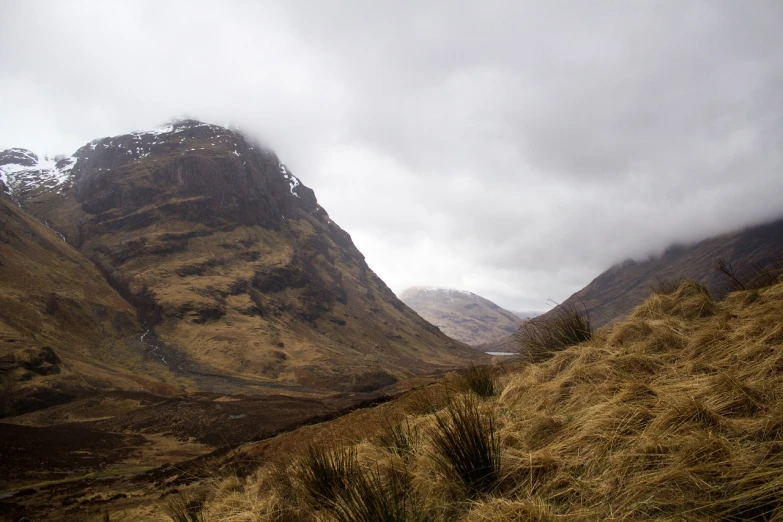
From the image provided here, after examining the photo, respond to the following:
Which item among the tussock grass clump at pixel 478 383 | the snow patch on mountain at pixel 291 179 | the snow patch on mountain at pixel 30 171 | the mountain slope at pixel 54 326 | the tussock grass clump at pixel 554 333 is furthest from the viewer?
the snow patch on mountain at pixel 291 179

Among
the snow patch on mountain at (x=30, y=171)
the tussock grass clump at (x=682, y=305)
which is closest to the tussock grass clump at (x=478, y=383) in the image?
the tussock grass clump at (x=682, y=305)

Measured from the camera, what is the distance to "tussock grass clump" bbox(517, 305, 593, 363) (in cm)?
562

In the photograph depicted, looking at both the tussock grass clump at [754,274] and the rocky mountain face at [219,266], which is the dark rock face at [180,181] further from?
the tussock grass clump at [754,274]

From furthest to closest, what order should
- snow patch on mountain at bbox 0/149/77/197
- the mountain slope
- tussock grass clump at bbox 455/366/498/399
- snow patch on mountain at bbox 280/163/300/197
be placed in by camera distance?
snow patch on mountain at bbox 280/163/300/197, snow patch on mountain at bbox 0/149/77/197, the mountain slope, tussock grass clump at bbox 455/366/498/399

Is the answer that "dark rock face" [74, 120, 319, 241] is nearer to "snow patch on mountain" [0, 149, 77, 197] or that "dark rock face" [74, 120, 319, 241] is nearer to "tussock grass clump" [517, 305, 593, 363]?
"snow patch on mountain" [0, 149, 77, 197]

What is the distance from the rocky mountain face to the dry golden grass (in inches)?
1997

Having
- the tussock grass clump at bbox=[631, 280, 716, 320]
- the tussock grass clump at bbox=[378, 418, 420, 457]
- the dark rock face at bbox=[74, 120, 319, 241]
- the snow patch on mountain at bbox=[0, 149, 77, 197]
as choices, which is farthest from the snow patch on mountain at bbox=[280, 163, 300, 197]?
the tussock grass clump at bbox=[378, 418, 420, 457]

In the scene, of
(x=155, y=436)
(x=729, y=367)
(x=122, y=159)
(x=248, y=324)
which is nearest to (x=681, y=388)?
(x=729, y=367)

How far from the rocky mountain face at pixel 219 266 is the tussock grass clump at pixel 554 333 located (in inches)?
1936

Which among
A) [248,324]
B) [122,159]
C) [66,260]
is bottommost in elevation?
[248,324]

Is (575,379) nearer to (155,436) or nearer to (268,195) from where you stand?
(155,436)

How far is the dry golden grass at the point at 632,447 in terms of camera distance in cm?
167

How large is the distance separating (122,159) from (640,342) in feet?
511

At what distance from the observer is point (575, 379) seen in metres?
3.85
